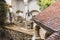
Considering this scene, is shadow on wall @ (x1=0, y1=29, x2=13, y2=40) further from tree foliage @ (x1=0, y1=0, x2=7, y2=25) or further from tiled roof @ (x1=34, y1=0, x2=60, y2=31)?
tiled roof @ (x1=34, y1=0, x2=60, y2=31)

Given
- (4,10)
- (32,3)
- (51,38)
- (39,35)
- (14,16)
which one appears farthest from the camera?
(32,3)

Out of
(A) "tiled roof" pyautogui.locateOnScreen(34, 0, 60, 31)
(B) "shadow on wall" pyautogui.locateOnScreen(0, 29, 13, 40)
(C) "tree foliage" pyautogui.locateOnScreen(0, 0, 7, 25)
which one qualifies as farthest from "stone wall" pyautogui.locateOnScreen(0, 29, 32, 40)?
(A) "tiled roof" pyautogui.locateOnScreen(34, 0, 60, 31)

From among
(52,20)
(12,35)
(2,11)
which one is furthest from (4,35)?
(52,20)

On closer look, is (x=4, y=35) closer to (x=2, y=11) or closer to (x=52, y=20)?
(x=2, y=11)

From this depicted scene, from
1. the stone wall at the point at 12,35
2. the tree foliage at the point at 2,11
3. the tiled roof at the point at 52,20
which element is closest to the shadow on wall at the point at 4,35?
the stone wall at the point at 12,35

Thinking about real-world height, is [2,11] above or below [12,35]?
above

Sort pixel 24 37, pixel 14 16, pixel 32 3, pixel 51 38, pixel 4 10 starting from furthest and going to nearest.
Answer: pixel 32 3 < pixel 14 16 < pixel 4 10 < pixel 24 37 < pixel 51 38

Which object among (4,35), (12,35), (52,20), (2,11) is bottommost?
(4,35)

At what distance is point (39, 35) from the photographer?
1170 centimetres

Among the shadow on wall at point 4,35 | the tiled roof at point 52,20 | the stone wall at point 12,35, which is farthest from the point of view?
the shadow on wall at point 4,35

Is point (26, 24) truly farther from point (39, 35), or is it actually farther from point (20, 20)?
point (39, 35)

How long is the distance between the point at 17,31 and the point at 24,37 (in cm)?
80

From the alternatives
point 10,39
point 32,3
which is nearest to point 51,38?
point 10,39

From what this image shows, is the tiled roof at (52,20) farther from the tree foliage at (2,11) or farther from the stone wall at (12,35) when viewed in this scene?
the tree foliage at (2,11)
